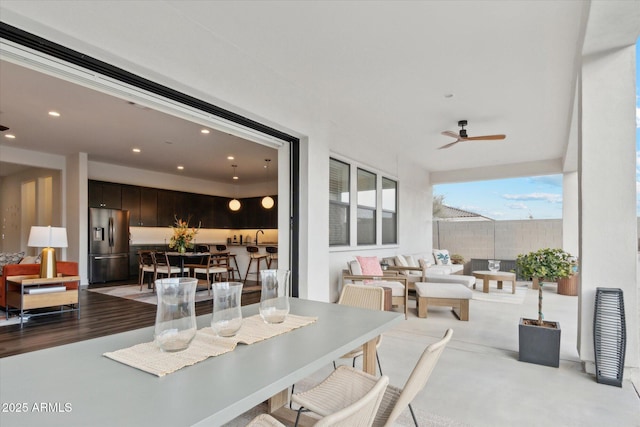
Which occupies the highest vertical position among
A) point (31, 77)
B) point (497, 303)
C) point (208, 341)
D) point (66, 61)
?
point (31, 77)

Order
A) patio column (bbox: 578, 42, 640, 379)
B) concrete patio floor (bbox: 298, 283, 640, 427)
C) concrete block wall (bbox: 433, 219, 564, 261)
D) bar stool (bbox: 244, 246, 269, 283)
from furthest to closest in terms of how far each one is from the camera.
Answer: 1. concrete block wall (bbox: 433, 219, 564, 261)
2. bar stool (bbox: 244, 246, 269, 283)
3. patio column (bbox: 578, 42, 640, 379)
4. concrete patio floor (bbox: 298, 283, 640, 427)

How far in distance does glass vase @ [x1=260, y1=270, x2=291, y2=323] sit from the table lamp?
4.21m

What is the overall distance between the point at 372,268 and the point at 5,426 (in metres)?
5.12

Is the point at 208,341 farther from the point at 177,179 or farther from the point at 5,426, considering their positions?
the point at 177,179

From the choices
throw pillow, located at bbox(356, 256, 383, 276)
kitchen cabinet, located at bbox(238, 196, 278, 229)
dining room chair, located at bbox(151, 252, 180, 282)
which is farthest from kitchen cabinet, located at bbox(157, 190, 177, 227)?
throw pillow, located at bbox(356, 256, 383, 276)

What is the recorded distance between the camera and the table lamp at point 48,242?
178 inches

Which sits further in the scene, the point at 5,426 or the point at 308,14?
the point at 308,14

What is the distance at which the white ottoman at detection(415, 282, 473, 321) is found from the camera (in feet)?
16.0

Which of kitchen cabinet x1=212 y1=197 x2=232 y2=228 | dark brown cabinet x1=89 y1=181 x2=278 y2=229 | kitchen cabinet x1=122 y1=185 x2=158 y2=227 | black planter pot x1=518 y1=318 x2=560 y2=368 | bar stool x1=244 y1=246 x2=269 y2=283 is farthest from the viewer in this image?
kitchen cabinet x1=212 y1=197 x2=232 y2=228

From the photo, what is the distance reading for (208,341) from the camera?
1.42 metres

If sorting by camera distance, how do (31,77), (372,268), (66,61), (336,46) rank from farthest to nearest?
(372,268), (31,77), (336,46), (66,61)

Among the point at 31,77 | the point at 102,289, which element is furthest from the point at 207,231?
the point at 31,77

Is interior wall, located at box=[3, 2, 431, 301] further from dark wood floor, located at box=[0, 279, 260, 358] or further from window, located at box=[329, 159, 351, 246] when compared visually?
dark wood floor, located at box=[0, 279, 260, 358]

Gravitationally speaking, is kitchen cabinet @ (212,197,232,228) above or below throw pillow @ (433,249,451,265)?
above
